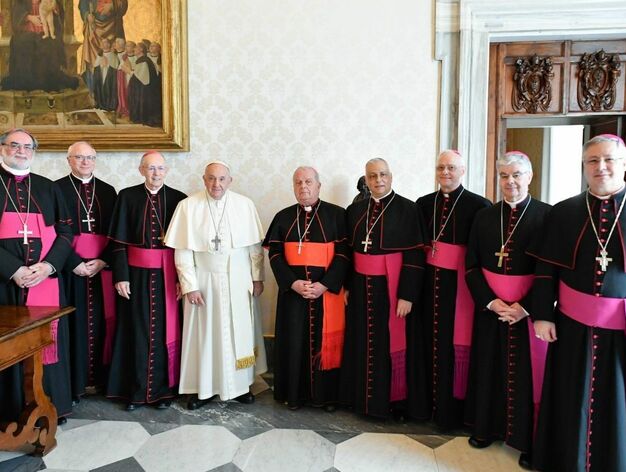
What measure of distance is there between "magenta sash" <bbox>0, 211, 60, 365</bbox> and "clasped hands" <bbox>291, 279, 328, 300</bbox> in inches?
60.7

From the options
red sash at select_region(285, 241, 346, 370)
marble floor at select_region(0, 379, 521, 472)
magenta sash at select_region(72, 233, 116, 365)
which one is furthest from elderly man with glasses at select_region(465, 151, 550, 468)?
magenta sash at select_region(72, 233, 116, 365)

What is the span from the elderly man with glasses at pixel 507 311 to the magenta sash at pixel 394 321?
0.48 meters

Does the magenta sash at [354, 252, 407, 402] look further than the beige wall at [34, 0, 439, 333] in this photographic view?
No

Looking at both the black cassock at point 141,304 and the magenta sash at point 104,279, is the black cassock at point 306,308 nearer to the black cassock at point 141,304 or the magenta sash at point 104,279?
the black cassock at point 141,304

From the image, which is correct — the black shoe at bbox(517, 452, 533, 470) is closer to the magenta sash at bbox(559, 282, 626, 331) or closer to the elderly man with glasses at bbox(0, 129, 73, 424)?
the magenta sash at bbox(559, 282, 626, 331)

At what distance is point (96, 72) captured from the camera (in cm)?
430

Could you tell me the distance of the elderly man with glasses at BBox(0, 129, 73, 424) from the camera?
9.32 feet

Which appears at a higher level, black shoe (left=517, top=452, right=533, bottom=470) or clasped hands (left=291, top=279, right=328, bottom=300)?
clasped hands (left=291, top=279, right=328, bottom=300)

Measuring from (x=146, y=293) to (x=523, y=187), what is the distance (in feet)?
8.34

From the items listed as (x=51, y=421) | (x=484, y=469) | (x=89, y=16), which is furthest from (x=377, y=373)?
(x=89, y=16)

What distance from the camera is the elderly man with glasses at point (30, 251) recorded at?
2840 mm

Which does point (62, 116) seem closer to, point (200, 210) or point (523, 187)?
point (200, 210)

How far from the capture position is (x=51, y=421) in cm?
283

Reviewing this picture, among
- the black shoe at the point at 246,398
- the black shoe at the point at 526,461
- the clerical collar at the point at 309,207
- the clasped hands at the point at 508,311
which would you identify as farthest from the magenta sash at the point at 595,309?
the black shoe at the point at 246,398
